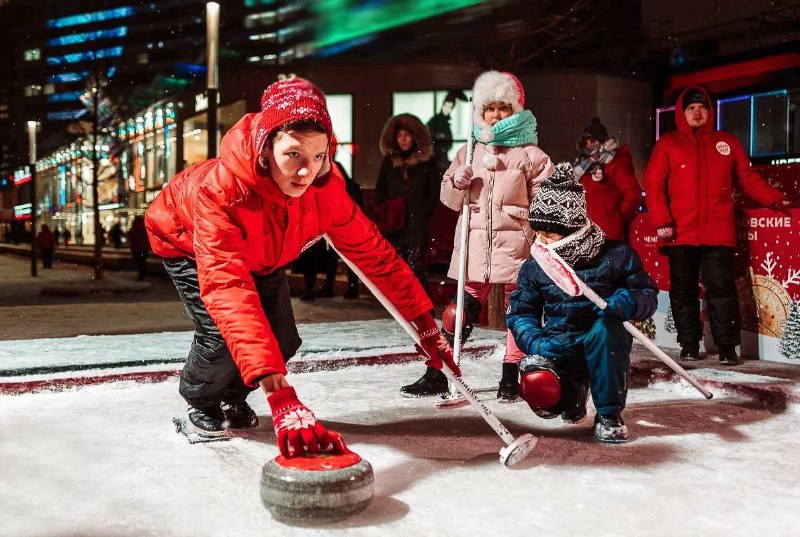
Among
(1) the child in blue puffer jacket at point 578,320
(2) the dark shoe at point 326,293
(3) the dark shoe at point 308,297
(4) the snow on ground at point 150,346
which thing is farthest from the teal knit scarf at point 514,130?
(2) the dark shoe at point 326,293

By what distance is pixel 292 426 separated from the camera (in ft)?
7.97

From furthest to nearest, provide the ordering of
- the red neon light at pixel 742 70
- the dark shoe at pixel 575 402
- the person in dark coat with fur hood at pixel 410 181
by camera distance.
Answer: the red neon light at pixel 742 70, the person in dark coat with fur hood at pixel 410 181, the dark shoe at pixel 575 402

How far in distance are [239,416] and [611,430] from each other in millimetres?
1625

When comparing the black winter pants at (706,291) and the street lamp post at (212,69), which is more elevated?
the street lamp post at (212,69)

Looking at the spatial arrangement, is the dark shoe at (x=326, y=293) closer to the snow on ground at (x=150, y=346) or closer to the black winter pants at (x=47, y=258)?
the snow on ground at (x=150, y=346)

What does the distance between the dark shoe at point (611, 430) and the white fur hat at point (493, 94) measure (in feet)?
5.21

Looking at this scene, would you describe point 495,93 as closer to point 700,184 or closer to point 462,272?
point 462,272

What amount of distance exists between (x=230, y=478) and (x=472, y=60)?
2236cm

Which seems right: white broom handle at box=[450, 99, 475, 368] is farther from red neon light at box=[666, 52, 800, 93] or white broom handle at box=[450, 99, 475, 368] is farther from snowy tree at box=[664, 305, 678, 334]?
red neon light at box=[666, 52, 800, 93]

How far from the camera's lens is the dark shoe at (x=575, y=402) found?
141 inches

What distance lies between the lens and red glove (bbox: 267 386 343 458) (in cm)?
243

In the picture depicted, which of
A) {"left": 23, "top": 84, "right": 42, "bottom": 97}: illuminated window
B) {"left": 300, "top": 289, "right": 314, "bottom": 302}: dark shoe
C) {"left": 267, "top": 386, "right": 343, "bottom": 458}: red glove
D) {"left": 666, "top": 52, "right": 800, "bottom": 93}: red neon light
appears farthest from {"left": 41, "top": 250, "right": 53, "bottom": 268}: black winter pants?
{"left": 23, "top": 84, "right": 42, "bottom": 97}: illuminated window

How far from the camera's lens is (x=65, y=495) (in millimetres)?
2742

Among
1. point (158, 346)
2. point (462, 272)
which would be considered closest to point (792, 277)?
point (462, 272)
